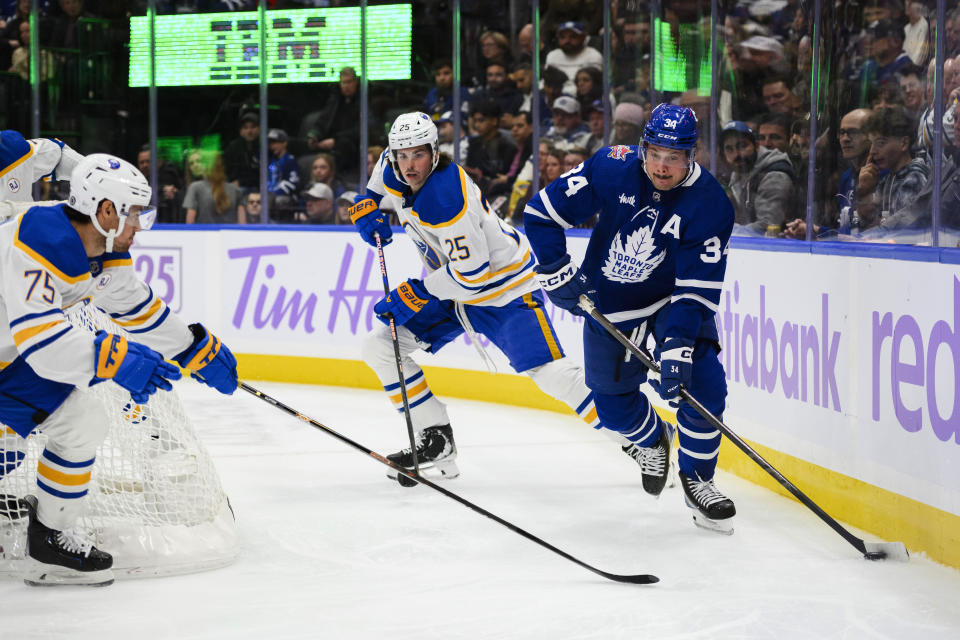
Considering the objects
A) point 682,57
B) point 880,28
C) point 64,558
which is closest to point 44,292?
point 64,558

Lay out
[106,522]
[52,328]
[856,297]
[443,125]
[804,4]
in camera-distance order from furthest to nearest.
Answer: [443,125] < [804,4] < [856,297] < [106,522] < [52,328]

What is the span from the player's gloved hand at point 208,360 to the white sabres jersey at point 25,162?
188 centimetres

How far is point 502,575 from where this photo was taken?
2889 millimetres

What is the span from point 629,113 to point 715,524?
309 centimetres

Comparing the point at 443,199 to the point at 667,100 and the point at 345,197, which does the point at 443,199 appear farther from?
the point at 345,197

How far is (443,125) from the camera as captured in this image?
6.76 metres

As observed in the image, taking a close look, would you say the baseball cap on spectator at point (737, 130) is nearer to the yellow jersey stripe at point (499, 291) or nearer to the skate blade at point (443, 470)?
the yellow jersey stripe at point (499, 291)

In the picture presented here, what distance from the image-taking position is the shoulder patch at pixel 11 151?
176 inches

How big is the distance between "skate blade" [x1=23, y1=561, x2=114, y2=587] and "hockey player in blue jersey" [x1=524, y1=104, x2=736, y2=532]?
58.1 inches

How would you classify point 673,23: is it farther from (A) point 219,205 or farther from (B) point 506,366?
(A) point 219,205

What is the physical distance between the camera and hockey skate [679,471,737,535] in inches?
128

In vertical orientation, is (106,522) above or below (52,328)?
below

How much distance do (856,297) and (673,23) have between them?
2617mm

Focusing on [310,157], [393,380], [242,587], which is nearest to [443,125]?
[310,157]
